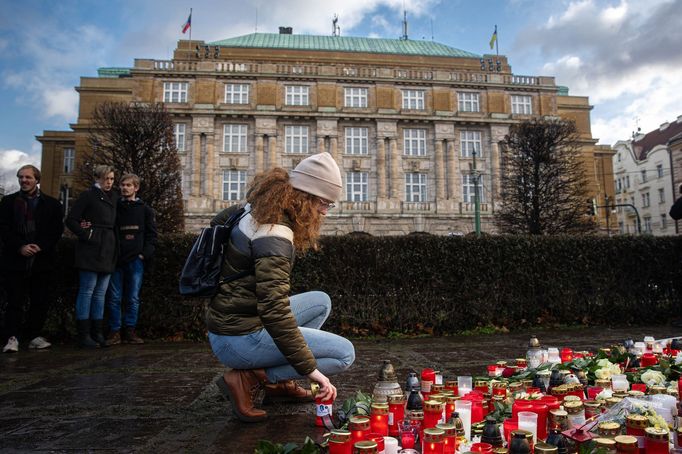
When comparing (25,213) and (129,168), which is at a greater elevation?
(129,168)

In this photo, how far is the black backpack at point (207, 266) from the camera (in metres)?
2.78

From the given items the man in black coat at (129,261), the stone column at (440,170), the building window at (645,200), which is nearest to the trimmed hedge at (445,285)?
the man in black coat at (129,261)

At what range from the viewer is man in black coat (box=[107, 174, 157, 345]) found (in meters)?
6.24

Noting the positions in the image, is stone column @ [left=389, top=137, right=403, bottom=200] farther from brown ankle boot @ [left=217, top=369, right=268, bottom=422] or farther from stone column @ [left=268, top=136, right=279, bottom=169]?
brown ankle boot @ [left=217, top=369, right=268, bottom=422]

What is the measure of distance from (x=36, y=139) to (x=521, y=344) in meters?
54.4

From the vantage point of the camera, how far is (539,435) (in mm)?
2264

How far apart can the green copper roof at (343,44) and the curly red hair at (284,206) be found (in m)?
49.4

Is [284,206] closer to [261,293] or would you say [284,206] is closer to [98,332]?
[261,293]

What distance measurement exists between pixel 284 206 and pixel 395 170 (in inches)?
1469

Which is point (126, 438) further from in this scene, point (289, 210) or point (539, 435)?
point (539, 435)

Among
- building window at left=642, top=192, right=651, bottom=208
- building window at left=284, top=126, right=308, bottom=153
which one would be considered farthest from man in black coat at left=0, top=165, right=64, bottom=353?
building window at left=642, top=192, right=651, bottom=208

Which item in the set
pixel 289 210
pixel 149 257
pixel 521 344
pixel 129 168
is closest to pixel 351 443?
pixel 289 210

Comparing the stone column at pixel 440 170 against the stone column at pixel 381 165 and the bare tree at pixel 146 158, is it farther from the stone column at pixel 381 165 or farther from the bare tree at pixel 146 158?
the bare tree at pixel 146 158

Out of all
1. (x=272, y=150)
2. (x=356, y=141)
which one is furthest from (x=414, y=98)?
(x=272, y=150)
